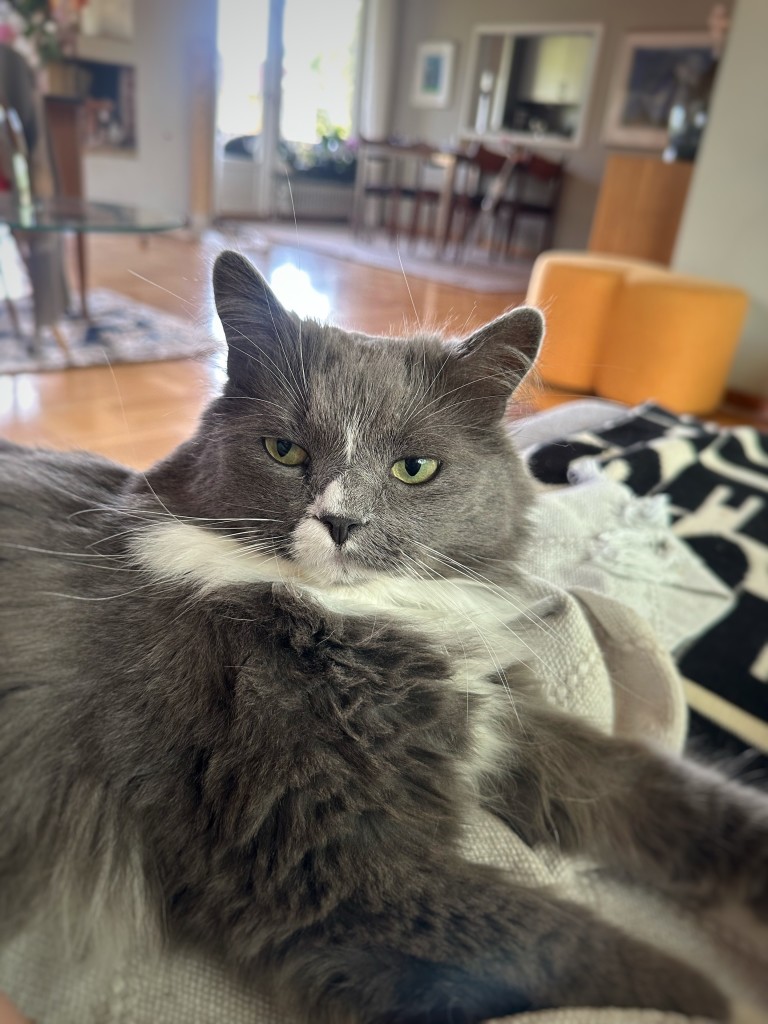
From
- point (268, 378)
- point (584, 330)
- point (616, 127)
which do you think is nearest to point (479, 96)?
point (616, 127)

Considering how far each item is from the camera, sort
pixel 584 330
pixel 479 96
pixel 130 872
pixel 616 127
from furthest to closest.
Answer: pixel 479 96
pixel 616 127
pixel 584 330
pixel 130 872

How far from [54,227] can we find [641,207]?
4.07 metres

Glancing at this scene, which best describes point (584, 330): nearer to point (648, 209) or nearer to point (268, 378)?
point (648, 209)

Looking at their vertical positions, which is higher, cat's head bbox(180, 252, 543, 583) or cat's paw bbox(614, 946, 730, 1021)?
cat's head bbox(180, 252, 543, 583)

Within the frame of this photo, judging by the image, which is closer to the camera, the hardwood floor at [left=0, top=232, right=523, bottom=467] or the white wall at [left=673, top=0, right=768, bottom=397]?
the hardwood floor at [left=0, top=232, right=523, bottom=467]

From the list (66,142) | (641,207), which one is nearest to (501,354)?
(66,142)

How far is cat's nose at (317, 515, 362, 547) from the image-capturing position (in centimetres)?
81

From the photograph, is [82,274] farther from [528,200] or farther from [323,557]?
[528,200]

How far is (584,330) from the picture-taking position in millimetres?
3936

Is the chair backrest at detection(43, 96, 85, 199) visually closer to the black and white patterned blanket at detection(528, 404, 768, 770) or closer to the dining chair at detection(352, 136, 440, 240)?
the dining chair at detection(352, 136, 440, 240)

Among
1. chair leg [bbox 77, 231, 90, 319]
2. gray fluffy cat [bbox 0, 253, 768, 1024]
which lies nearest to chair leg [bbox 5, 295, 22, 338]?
chair leg [bbox 77, 231, 90, 319]

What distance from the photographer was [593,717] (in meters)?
1.03

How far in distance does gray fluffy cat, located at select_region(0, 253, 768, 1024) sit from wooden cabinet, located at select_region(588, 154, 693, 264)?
5062 mm

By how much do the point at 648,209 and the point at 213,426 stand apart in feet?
17.4
